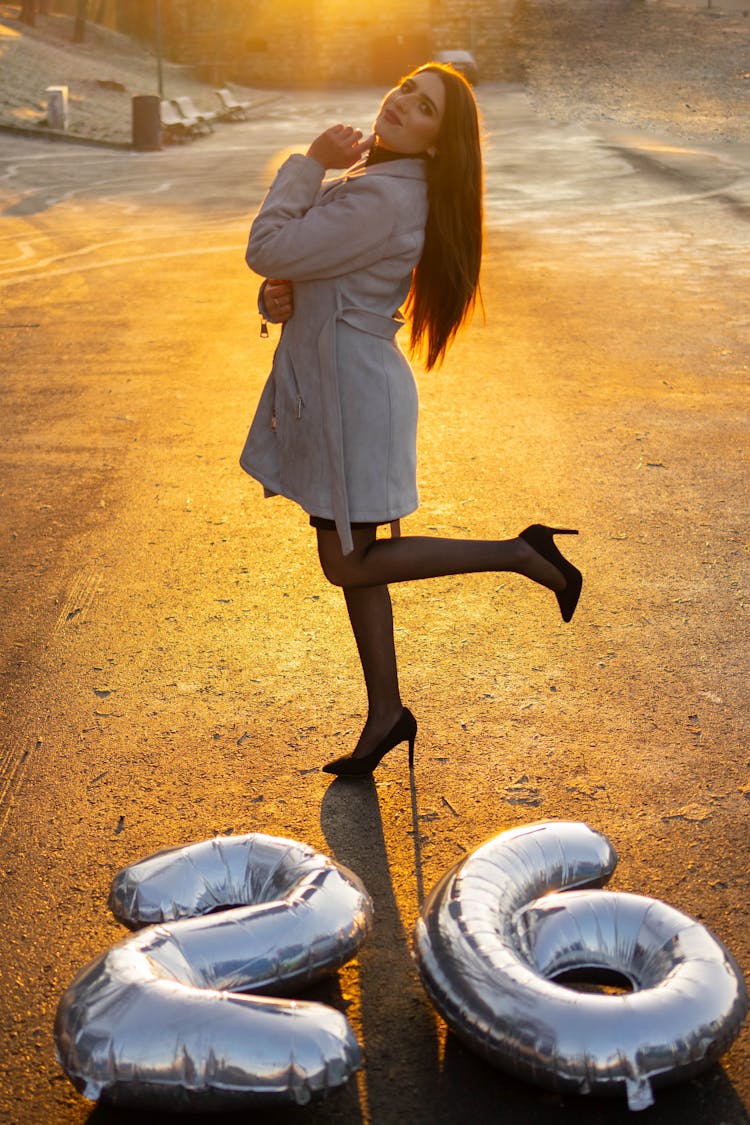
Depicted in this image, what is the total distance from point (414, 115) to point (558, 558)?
1.29 metres

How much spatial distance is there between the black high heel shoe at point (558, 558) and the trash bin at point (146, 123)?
23011mm

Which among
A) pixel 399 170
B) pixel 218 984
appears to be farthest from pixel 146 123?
pixel 218 984

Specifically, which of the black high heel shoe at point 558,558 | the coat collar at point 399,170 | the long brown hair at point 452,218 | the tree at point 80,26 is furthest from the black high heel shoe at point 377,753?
the tree at point 80,26

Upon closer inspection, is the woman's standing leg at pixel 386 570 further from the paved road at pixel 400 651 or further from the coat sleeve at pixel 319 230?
the coat sleeve at pixel 319 230

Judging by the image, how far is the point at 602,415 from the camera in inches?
301

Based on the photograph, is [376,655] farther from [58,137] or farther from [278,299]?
[58,137]

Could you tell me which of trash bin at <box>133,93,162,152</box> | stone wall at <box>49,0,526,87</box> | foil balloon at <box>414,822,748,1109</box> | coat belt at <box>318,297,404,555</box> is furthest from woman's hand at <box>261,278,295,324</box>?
stone wall at <box>49,0,526,87</box>

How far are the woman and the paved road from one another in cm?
70

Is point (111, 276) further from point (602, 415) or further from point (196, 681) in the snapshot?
point (196, 681)

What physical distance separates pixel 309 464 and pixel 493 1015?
159 centimetres

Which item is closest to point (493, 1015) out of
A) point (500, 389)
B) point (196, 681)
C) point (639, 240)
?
point (196, 681)

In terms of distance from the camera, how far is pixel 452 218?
11.2ft

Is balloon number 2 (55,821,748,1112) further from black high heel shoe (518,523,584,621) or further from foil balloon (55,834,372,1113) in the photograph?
black high heel shoe (518,523,584,621)

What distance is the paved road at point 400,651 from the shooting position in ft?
10.1
